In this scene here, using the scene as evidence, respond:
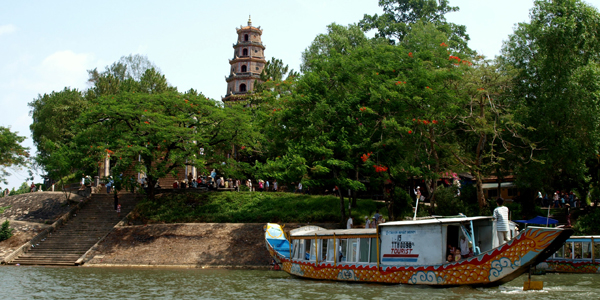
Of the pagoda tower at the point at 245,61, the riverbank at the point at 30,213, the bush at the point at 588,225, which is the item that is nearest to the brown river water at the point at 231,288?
the bush at the point at 588,225

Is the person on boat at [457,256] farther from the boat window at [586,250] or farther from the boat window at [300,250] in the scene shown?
the boat window at [586,250]

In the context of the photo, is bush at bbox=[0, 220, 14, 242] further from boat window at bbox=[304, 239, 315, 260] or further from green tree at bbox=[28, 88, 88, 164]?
boat window at bbox=[304, 239, 315, 260]

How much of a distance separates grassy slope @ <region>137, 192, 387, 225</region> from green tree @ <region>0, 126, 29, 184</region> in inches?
571

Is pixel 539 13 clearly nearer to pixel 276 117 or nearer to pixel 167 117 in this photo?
pixel 276 117

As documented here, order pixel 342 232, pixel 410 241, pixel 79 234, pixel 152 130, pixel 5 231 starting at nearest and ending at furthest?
pixel 410 241, pixel 342 232, pixel 5 231, pixel 79 234, pixel 152 130

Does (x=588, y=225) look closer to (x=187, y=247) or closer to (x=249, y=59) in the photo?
(x=187, y=247)

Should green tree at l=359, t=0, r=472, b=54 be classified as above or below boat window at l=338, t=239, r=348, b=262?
above

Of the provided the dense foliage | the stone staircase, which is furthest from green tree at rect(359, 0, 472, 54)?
the stone staircase

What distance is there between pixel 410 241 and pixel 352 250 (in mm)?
2703

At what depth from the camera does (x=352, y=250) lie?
19250 mm

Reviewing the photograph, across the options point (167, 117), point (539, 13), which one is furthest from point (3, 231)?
point (539, 13)

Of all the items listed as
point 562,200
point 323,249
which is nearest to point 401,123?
point 323,249

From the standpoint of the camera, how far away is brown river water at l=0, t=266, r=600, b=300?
51.3ft

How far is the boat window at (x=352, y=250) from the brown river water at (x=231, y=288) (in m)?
0.96
